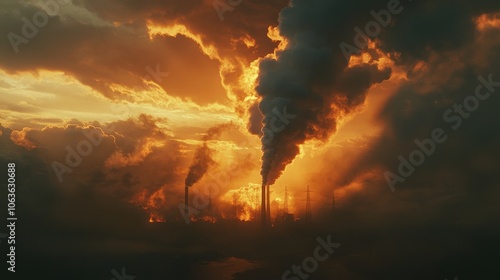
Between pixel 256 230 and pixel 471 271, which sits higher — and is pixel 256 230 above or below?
above

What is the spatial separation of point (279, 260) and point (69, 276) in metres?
59.7

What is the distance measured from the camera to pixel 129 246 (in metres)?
149

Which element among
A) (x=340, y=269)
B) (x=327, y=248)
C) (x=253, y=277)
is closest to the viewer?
(x=253, y=277)

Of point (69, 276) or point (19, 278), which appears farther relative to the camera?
point (19, 278)

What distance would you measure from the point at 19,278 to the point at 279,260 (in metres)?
84.9

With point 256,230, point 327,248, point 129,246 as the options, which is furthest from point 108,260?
point 327,248

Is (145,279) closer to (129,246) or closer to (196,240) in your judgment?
(196,240)

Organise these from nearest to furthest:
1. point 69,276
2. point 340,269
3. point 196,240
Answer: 1. point 340,269
2. point 69,276
3. point 196,240

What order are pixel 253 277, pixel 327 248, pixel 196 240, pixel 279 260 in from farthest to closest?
1. pixel 196 240
2. pixel 327 248
3. pixel 279 260
4. pixel 253 277

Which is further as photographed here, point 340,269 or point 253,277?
point 340,269

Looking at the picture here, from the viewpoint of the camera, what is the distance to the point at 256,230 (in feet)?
357

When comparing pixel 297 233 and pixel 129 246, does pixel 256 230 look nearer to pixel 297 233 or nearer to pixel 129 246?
pixel 297 233

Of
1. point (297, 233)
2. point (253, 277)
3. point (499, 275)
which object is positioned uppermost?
point (297, 233)

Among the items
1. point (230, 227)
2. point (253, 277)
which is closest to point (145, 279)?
point (253, 277)
